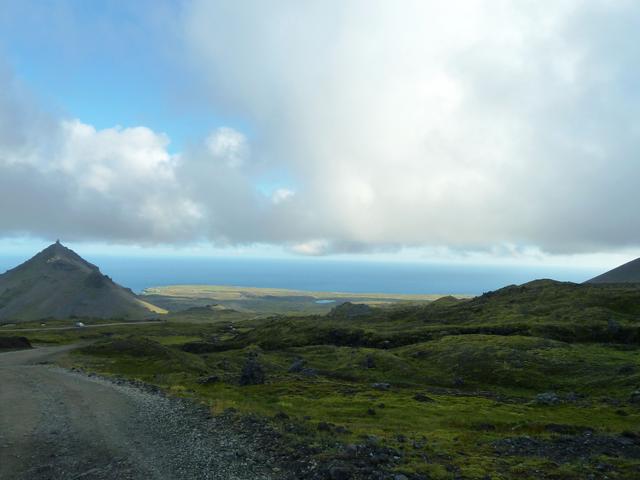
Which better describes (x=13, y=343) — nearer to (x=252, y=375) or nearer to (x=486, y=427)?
(x=252, y=375)

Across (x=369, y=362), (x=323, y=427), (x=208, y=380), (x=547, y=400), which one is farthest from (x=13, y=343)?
(x=547, y=400)

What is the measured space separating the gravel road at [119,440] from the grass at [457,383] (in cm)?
318

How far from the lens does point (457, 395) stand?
2247 inches

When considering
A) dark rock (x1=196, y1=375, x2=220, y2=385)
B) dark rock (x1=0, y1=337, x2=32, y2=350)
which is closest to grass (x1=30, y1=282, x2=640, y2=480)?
dark rock (x1=196, y1=375, x2=220, y2=385)

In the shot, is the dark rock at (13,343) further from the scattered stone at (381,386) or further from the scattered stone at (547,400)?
the scattered stone at (547,400)

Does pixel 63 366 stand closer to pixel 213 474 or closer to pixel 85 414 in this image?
pixel 85 414

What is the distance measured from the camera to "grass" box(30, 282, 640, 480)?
25891 mm

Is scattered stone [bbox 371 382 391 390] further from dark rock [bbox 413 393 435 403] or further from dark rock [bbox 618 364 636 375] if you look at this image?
dark rock [bbox 618 364 636 375]

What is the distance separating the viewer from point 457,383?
67125 millimetres

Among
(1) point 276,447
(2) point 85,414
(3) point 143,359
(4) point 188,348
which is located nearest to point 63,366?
(3) point 143,359

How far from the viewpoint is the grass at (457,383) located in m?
25.9

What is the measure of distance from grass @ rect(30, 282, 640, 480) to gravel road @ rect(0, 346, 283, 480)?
3179mm

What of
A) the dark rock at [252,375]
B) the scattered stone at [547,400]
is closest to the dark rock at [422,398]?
the scattered stone at [547,400]

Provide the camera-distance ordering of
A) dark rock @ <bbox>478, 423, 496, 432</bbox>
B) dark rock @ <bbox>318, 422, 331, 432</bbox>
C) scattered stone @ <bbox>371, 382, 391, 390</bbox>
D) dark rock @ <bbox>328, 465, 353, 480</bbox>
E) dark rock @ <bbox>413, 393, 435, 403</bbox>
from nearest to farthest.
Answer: dark rock @ <bbox>328, 465, 353, 480</bbox>, dark rock @ <bbox>318, 422, 331, 432</bbox>, dark rock @ <bbox>478, 423, 496, 432</bbox>, dark rock @ <bbox>413, 393, 435, 403</bbox>, scattered stone @ <bbox>371, 382, 391, 390</bbox>
